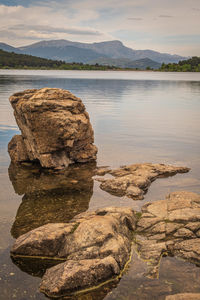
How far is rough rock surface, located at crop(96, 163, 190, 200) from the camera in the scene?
57.1ft

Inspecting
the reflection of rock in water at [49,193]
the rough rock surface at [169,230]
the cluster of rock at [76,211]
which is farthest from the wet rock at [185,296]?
the reflection of rock in water at [49,193]

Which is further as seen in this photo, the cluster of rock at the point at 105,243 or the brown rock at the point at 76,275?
the cluster of rock at the point at 105,243

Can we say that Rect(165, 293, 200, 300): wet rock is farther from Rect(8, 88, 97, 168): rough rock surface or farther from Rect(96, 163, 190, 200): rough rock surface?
Rect(8, 88, 97, 168): rough rock surface

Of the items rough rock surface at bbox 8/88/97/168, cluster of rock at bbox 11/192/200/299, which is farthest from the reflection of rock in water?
cluster of rock at bbox 11/192/200/299

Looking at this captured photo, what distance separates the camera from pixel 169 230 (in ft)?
41.6

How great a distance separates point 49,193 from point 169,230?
291 inches

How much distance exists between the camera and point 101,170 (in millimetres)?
21125

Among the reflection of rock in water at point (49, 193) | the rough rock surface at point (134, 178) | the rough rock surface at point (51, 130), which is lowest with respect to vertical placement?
the reflection of rock in water at point (49, 193)

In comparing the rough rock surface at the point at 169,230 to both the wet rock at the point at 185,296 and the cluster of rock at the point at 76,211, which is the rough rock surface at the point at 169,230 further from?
the wet rock at the point at 185,296

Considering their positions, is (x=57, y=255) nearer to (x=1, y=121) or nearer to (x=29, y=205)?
(x=29, y=205)

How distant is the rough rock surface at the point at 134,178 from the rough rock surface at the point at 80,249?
4564 millimetres

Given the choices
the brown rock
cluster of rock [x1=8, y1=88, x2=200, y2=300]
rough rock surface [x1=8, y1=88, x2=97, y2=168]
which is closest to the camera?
the brown rock

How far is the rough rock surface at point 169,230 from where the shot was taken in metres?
11.3

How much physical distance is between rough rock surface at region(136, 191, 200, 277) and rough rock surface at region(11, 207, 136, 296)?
2.36 ft
